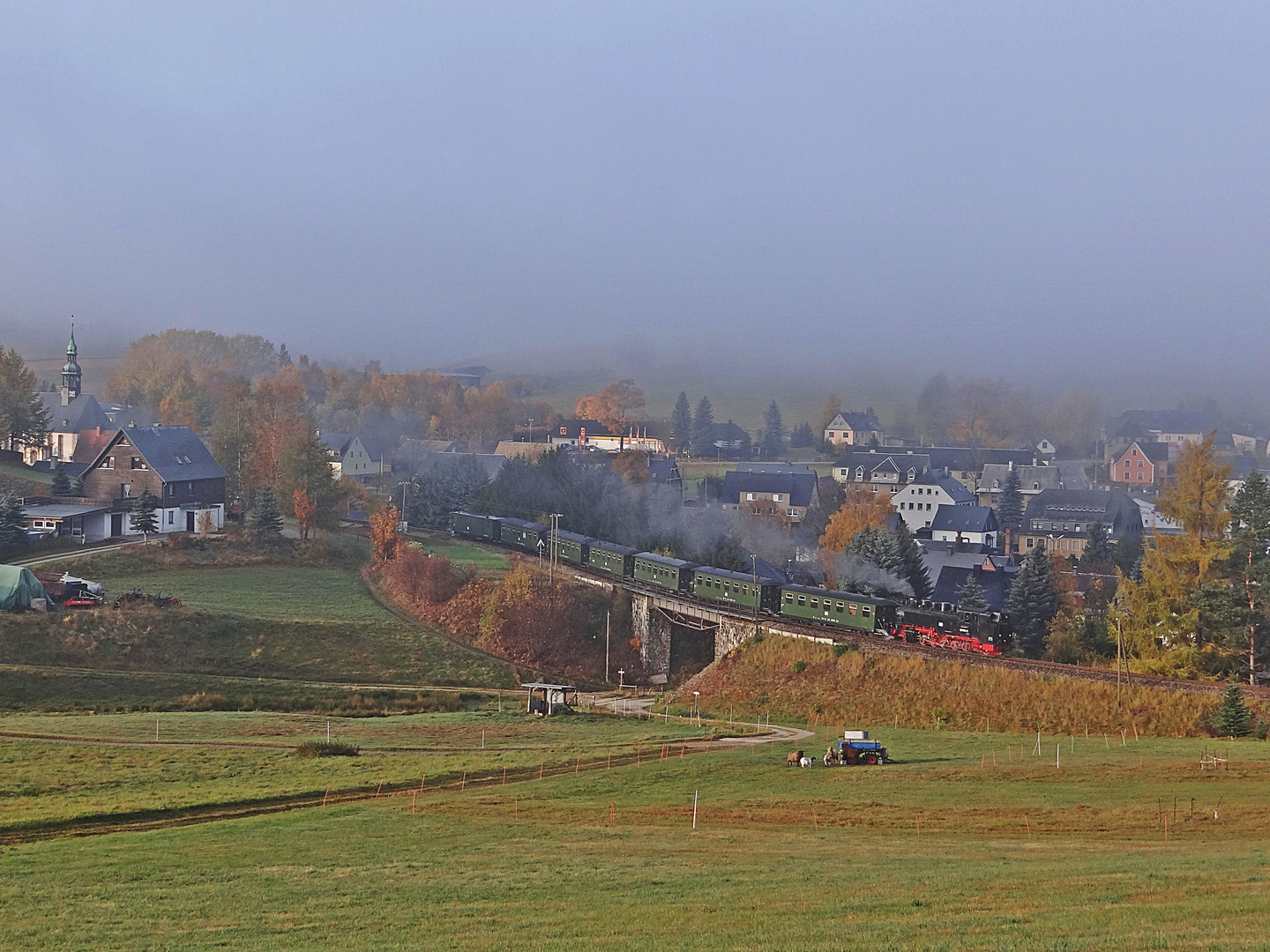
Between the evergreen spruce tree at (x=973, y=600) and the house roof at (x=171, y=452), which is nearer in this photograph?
the evergreen spruce tree at (x=973, y=600)

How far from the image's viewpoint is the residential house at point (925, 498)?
129 metres

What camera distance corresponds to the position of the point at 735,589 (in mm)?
68062

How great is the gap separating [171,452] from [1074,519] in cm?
8327

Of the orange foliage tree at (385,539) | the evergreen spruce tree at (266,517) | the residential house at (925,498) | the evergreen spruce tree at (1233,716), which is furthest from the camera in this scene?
the residential house at (925,498)

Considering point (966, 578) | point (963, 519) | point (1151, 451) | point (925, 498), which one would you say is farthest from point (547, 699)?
point (1151, 451)

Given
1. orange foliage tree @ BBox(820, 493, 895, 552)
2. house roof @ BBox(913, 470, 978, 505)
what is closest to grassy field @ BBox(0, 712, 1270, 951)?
orange foliage tree @ BBox(820, 493, 895, 552)

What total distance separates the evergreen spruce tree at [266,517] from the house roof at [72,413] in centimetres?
4250

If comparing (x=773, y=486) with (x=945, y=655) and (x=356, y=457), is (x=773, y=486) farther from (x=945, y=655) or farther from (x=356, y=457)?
(x=945, y=655)

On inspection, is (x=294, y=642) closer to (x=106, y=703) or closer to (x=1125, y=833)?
(x=106, y=703)

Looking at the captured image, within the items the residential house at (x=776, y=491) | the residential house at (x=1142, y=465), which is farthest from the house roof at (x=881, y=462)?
the residential house at (x=1142, y=465)

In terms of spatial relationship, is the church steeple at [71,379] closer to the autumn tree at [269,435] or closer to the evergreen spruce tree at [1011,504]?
the autumn tree at [269,435]

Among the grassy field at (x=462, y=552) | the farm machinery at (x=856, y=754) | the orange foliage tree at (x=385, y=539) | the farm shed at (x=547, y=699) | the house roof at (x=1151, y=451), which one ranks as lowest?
the farm shed at (x=547, y=699)

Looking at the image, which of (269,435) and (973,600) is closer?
(973,600)

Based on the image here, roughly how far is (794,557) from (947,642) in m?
39.3
